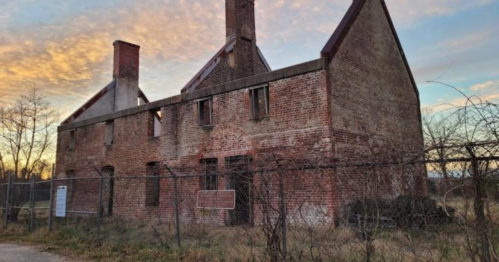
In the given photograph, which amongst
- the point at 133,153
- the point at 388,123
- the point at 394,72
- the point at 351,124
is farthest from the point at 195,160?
the point at 394,72

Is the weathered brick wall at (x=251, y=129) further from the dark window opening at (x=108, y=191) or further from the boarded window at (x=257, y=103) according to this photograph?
the dark window opening at (x=108, y=191)

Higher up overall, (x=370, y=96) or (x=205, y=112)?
(x=370, y=96)

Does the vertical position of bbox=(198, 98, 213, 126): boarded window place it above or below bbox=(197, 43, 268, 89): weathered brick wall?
below

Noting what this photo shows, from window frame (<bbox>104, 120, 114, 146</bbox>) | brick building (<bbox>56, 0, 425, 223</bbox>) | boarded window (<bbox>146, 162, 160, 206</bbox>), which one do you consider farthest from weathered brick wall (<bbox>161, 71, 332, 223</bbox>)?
window frame (<bbox>104, 120, 114, 146</bbox>)

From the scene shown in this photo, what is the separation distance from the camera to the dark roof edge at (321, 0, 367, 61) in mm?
12209

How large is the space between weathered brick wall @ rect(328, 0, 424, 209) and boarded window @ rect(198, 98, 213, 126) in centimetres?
482

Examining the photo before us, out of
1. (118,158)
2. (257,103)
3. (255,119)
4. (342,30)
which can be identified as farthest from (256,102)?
(118,158)

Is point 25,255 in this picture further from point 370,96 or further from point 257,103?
point 370,96

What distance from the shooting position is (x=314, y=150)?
11.6m

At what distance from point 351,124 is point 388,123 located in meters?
3.11

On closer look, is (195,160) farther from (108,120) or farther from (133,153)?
(108,120)

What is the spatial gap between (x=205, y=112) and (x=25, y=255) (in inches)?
314

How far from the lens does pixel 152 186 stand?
16.5m

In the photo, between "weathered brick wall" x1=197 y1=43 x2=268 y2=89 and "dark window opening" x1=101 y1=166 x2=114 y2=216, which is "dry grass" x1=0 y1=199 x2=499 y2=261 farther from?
"weathered brick wall" x1=197 y1=43 x2=268 y2=89
